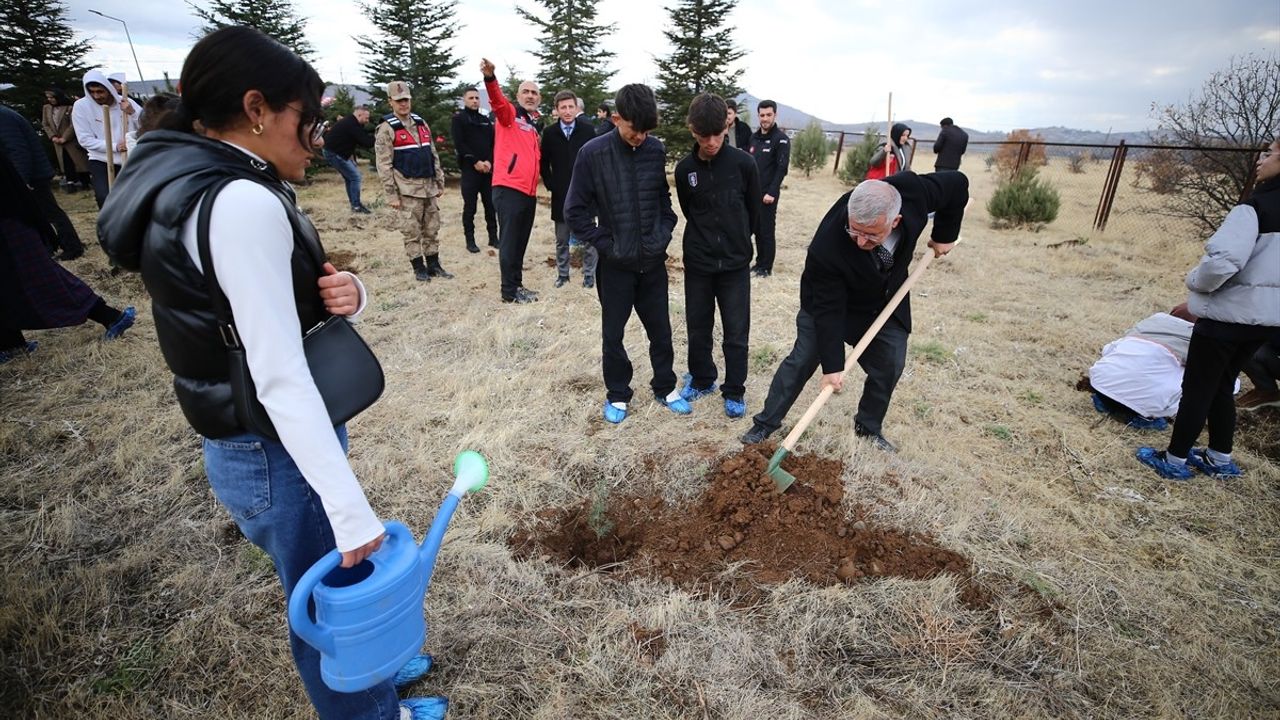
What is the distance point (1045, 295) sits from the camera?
6.63 m

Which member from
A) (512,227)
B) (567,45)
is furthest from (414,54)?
(512,227)

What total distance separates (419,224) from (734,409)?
4.33m

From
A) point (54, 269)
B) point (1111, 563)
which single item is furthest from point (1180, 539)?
point (54, 269)

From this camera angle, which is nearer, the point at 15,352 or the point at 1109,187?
the point at 15,352

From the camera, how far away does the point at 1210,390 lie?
3.05 m

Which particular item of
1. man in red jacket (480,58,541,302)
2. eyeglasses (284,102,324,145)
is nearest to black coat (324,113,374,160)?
man in red jacket (480,58,541,302)

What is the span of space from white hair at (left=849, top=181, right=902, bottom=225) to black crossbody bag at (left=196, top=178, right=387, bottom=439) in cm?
214

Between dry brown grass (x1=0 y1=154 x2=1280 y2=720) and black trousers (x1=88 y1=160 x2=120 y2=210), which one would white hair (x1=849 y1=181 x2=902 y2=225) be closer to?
dry brown grass (x1=0 y1=154 x2=1280 y2=720)

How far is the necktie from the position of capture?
114 inches

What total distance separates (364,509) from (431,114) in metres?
12.4

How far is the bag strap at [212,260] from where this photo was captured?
3.22 ft

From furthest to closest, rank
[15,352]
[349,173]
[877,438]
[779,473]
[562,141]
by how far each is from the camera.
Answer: [349,173], [562,141], [15,352], [877,438], [779,473]

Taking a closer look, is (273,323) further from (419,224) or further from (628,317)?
(419,224)

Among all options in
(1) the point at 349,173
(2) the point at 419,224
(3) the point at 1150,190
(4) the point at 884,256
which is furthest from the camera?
(3) the point at 1150,190
